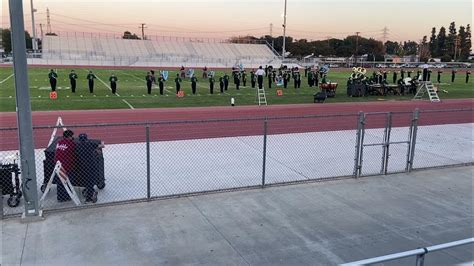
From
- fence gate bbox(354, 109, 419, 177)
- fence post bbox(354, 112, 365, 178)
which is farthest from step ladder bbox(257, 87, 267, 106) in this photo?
fence post bbox(354, 112, 365, 178)

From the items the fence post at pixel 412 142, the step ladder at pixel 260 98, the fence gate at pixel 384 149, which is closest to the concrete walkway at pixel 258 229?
the fence gate at pixel 384 149

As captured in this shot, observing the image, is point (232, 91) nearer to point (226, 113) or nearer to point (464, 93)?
point (226, 113)

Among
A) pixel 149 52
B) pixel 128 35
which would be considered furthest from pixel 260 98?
pixel 128 35

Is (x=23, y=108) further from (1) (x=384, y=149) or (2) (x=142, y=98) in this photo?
(2) (x=142, y=98)

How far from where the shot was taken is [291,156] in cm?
1192

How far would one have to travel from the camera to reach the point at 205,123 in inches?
663

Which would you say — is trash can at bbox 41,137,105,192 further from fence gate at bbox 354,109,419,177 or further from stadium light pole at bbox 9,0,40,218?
fence gate at bbox 354,109,419,177

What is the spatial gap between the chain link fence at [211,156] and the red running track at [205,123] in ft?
0.23

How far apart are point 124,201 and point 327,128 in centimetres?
1029

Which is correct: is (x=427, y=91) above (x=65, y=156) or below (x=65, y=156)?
below

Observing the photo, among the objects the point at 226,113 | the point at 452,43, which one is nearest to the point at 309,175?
the point at 226,113

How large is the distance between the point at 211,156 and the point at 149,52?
82.2 meters

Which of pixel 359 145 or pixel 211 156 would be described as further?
pixel 211 156

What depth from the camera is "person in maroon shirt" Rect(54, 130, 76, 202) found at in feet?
25.1
